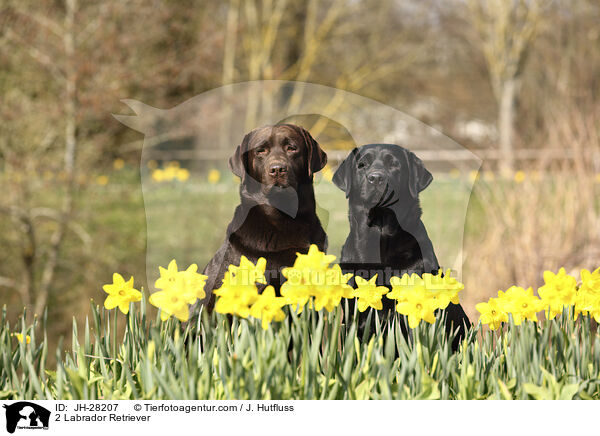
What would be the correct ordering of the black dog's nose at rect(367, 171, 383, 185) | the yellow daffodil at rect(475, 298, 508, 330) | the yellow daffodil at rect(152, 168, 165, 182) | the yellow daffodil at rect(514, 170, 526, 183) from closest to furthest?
the black dog's nose at rect(367, 171, 383, 185) → the yellow daffodil at rect(475, 298, 508, 330) → the yellow daffodil at rect(152, 168, 165, 182) → the yellow daffodil at rect(514, 170, 526, 183)

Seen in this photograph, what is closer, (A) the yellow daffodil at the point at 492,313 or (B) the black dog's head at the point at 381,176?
(B) the black dog's head at the point at 381,176

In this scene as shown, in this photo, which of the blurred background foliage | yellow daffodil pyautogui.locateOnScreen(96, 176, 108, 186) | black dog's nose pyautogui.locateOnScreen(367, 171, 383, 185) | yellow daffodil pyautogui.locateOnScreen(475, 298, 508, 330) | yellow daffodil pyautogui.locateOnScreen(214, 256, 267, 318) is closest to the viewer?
yellow daffodil pyautogui.locateOnScreen(214, 256, 267, 318)

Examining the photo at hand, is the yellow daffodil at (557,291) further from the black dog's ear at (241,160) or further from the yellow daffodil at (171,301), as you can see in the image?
the yellow daffodil at (171,301)

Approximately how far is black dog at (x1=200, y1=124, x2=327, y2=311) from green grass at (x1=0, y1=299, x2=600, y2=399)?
0.20 metres

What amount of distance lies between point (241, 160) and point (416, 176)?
18.7 inches

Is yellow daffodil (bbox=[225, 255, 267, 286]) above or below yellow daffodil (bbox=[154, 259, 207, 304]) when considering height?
above

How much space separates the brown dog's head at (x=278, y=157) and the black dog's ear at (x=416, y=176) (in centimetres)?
23

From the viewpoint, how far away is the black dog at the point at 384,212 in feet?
5.08

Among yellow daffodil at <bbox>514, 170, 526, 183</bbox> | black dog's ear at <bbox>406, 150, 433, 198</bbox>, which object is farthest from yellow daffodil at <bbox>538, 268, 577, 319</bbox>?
yellow daffodil at <bbox>514, 170, 526, 183</bbox>

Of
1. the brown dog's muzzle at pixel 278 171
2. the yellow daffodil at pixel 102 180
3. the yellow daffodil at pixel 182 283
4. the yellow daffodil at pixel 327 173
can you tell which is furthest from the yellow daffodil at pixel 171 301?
the yellow daffodil at pixel 102 180

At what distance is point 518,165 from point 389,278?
3.85m

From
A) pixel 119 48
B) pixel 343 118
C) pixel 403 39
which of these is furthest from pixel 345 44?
pixel 343 118

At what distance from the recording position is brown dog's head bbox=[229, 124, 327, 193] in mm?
1475

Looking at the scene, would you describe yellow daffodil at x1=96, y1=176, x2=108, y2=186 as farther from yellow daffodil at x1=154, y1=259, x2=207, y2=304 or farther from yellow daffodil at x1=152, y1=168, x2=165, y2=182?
yellow daffodil at x1=154, y1=259, x2=207, y2=304
